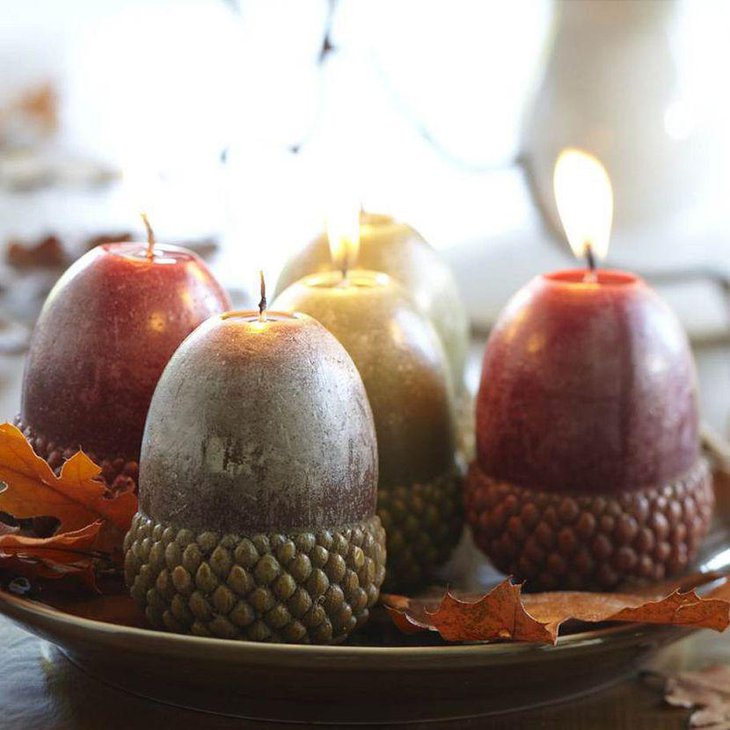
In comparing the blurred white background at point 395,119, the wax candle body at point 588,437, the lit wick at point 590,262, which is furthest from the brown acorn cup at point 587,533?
the blurred white background at point 395,119

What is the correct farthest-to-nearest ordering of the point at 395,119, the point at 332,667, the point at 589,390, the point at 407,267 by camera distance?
the point at 395,119 < the point at 407,267 < the point at 589,390 < the point at 332,667

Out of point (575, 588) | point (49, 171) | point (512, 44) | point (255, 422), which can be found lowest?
point (575, 588)

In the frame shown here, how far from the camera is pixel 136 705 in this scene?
54 centimetres

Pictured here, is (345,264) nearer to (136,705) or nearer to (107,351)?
(107,351)

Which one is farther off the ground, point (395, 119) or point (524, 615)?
point (395, 119)

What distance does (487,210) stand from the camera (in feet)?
5.32

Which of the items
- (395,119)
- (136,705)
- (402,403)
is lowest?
(136,705)

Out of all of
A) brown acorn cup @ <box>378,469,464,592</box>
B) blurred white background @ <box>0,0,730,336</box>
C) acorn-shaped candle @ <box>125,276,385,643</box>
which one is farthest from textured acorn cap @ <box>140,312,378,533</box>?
blurred white background @ <box>0,0,730,336</box>

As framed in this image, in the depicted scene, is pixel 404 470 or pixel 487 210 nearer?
pixel 404 470

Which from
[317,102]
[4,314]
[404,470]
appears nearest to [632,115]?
[317,102]

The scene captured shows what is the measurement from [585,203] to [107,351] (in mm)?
255

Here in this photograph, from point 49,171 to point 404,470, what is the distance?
1353 mm

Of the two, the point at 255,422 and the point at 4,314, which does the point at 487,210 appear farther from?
the point at 255,422

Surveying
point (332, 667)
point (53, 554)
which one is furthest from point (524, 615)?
point (53, 554)
